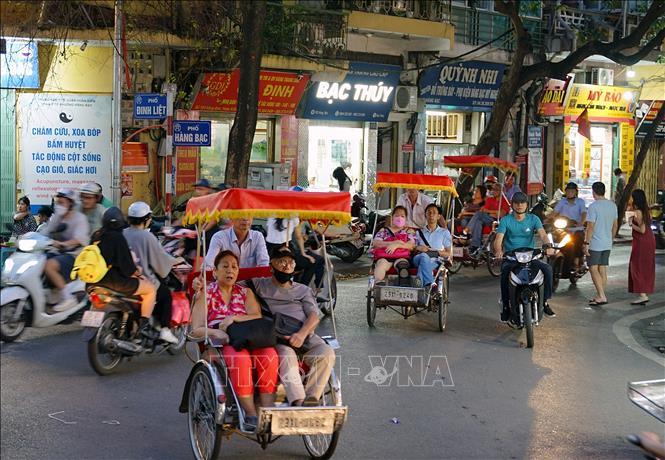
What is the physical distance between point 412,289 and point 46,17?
17.2 feet

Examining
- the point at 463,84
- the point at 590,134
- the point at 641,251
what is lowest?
the point at 641,251

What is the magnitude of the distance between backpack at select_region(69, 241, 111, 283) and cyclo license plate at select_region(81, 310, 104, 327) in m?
0.28

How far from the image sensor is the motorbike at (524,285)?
11117 mm

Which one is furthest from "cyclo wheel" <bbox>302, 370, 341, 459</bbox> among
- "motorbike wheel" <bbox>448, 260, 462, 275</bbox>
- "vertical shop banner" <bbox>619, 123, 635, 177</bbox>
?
"vertical shop banner" <bbox>619, 123, 635, 177</bbox>

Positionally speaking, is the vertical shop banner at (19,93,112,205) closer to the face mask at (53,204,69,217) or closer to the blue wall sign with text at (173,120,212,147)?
the blue wall sign with text at (173,120,212,147)

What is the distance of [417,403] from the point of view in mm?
8328

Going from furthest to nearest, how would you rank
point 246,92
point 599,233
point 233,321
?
point 246,92, point 599,233, point 233,321

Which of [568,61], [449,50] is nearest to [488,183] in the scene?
[568,61]

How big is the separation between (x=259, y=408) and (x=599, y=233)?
910 cm

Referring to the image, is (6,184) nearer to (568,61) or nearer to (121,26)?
(121,26)

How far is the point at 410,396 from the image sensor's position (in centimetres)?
856

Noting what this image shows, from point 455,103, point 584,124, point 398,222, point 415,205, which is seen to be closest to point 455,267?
point 415,205

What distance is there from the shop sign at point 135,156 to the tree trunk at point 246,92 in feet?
15.5

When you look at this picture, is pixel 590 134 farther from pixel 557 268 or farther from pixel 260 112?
pixel 557 268
